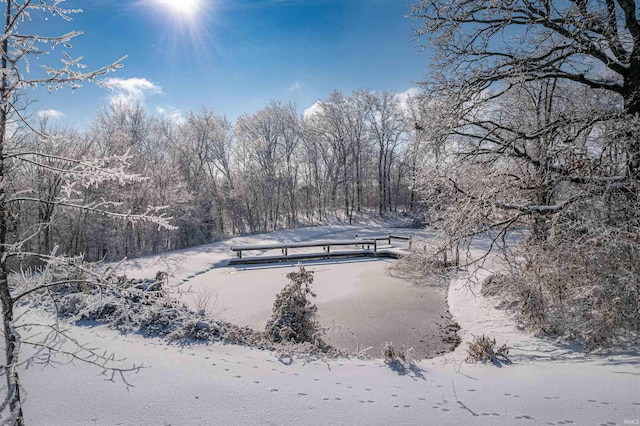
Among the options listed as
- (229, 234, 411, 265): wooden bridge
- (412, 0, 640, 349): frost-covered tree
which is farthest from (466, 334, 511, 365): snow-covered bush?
(229, 234, 411, 265): wooden bridge

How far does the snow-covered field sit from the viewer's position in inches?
101

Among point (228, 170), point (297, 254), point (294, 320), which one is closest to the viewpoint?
point (294, 320)

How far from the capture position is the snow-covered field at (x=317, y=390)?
2.57 m

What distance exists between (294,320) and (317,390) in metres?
2.01

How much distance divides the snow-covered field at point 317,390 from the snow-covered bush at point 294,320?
86cm

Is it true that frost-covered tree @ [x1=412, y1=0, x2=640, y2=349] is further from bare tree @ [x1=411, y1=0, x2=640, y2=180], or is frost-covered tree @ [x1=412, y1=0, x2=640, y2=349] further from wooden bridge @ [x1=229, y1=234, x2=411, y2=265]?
wooden bridge @ [x1=229, y1=234, x2=411, y2=265]

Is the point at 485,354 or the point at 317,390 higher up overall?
the point at 317,390

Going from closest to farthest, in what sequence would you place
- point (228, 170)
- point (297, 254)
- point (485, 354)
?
1. point (485, 354)
2. point (297, 254)
3. point (228, 170)

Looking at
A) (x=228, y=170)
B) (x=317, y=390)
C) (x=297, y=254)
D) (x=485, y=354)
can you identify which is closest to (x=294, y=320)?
(x=317, y=390)

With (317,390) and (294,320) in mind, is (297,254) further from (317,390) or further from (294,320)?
(317,390)

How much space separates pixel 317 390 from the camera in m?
3.00

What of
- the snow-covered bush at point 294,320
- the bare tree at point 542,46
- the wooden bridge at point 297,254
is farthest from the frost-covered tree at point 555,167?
the wooden bridge at point 297,254

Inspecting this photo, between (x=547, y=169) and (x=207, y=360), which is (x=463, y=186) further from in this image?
(x=207, y=360)

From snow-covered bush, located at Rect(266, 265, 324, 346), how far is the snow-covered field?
0.86 meters
